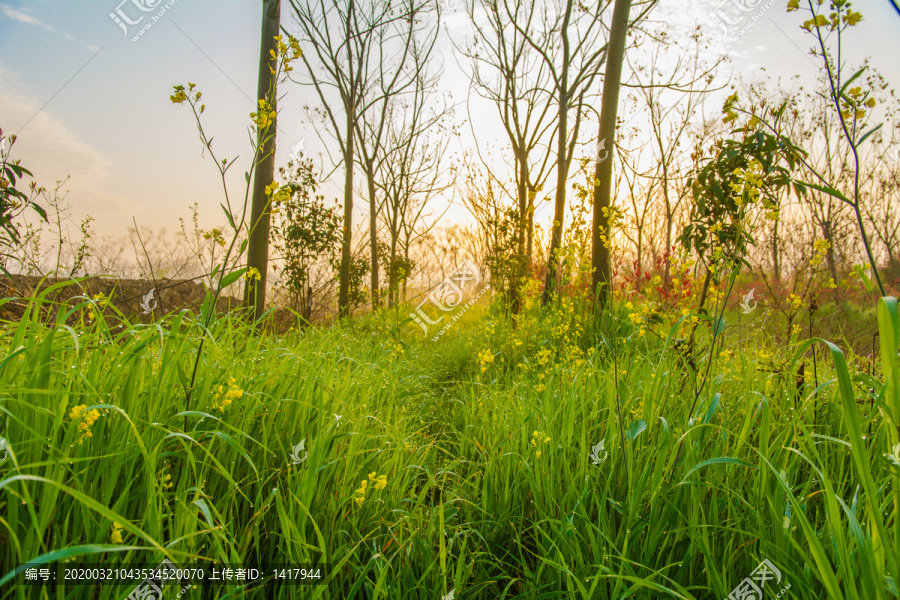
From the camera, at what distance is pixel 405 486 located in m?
1.85

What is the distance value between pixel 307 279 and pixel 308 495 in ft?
20.3

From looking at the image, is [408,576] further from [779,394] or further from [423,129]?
[423,129]

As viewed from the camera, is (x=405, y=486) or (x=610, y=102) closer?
(x=405, y=486)

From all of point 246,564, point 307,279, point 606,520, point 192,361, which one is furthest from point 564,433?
point 307,279

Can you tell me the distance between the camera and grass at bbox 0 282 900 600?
3.53 feet
